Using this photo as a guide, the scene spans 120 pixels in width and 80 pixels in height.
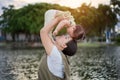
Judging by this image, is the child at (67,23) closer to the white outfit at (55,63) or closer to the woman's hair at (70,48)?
the woman's hair at (70,48)

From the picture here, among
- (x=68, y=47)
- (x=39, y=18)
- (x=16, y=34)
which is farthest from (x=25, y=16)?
(x=68, y=47)

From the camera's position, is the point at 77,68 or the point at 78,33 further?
the point at 77,68

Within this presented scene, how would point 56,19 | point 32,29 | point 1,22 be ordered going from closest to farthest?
point 56,19
point 32,29
point 1,22

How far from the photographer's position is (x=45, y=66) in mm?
3479

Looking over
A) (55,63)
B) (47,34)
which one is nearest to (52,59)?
(55,63)

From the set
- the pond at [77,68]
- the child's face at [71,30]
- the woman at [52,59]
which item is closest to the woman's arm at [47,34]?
the woman at [52,59]

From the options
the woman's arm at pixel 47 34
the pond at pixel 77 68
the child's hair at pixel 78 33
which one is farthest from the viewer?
the pond at pixel 77 68

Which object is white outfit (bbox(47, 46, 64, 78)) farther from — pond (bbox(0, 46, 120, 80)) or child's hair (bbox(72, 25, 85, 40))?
pond (bbox(0, 46, 120, 80))

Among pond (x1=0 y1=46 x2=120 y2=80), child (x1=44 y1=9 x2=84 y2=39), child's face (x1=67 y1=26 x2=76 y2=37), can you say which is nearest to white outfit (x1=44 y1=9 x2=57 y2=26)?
child (x1=44 y1=9 x2=84 y2=39)

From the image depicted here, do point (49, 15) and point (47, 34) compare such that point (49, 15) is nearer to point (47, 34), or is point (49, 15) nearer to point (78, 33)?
point (47, 34)

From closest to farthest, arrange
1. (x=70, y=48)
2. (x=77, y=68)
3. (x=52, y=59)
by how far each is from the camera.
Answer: (x=52, y=59)
(x=70, y=48)
(x=77, y=68)

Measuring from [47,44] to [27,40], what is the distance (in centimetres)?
9494

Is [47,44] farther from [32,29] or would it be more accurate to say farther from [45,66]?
[32,29]

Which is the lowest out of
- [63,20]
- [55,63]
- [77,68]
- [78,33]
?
[77,68]
